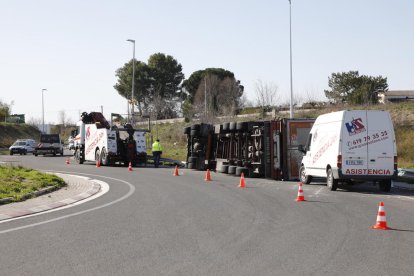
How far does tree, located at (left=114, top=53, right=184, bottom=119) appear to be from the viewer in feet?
305

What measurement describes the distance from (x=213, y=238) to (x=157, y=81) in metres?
84.5

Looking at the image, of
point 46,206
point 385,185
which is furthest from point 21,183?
point 385,185

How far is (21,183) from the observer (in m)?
19.7

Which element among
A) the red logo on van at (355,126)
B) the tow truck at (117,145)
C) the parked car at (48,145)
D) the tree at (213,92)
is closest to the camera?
the red logo on van at (355,126)

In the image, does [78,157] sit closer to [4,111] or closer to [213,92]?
[213,92]

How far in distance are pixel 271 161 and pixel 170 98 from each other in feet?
237

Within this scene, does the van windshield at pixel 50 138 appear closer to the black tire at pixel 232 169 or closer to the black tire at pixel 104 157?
the black tire at pixel 104 157

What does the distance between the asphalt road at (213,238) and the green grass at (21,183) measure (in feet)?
8.52

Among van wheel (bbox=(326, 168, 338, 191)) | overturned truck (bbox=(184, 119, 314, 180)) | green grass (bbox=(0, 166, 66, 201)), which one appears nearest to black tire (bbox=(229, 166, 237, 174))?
overturned truck (bbox=(184, 119, 314, 180))

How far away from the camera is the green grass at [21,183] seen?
16950 mm

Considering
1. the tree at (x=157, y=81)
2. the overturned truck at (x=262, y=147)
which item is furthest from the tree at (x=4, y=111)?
the overturned truck at (x=262, y=147)

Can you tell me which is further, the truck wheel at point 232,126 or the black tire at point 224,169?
the black tire at point 224,169

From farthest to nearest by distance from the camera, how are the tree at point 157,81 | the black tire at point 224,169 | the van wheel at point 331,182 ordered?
the tree at point 157,81 → the black tire at point 224,169 → the van wheel at point 331,182

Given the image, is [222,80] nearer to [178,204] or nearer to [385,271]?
[178,204]
